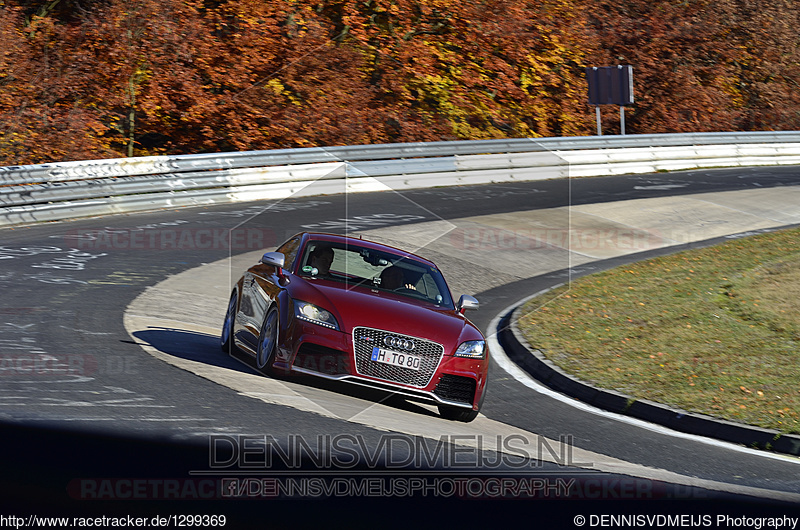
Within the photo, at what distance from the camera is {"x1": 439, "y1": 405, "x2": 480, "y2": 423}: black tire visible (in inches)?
328

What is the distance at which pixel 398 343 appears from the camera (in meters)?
8.01

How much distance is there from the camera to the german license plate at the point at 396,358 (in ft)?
26.1

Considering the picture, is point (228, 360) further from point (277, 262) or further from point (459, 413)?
point (459, 413)

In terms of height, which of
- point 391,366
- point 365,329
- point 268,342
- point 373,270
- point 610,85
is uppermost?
point 610,85

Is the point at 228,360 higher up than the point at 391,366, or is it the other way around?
the point at 391,366

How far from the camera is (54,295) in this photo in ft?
38.8

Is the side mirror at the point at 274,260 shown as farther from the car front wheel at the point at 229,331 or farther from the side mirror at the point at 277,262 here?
the car front wheel at the point at 229,331

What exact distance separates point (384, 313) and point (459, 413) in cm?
115

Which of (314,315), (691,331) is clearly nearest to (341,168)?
(691,331)

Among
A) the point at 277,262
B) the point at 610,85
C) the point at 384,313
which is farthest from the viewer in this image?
the point at 610,85

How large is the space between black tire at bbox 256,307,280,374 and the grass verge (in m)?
3.65

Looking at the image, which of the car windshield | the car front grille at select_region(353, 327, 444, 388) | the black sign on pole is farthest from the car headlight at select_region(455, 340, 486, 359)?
the black sign on pole

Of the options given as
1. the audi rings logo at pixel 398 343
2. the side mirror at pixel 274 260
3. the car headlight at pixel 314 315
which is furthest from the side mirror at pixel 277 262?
the audi rings logo at pixel 398 343

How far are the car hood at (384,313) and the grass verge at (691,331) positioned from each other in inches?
90.2
